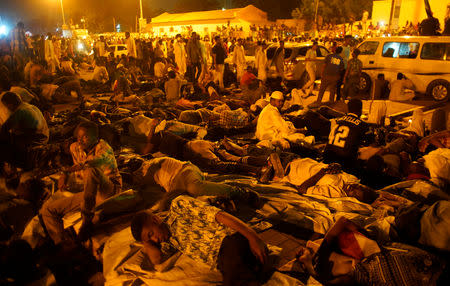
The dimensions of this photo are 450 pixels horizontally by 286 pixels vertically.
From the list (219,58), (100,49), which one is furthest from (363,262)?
(100,49)

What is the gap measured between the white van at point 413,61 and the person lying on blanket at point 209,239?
10.4 metres

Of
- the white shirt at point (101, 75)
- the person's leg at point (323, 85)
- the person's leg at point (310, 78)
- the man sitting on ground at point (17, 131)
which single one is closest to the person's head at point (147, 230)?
the man sitting on ground at point (17, 131)

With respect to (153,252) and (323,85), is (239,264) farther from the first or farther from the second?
(323,85)

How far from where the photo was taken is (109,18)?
216 feet

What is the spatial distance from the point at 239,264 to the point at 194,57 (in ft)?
39.3

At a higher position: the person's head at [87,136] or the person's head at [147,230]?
the person's head at [87,136]

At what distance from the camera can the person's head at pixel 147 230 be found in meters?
3.24

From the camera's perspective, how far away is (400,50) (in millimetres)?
11930

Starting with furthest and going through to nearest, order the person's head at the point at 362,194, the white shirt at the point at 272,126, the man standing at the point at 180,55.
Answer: the man standing at the point at 180,55
the white shirt at the point at 272,126
the person's head at the point at 362,194

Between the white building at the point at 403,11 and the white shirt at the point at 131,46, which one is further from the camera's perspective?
the white building at the point at 403,11

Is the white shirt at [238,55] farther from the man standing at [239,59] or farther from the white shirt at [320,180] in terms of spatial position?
the white shirt at [320,180]

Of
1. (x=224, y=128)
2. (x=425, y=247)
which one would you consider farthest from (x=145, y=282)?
(x=224, y=128)

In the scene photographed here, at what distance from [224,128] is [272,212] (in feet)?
12.6

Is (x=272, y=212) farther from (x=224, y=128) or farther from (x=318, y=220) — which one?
(x=224, y=128)
